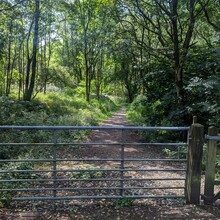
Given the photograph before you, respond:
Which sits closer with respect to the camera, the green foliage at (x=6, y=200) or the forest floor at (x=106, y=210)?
the forest floor at (x=106, y=210)

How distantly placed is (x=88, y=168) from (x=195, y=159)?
2.80 meters

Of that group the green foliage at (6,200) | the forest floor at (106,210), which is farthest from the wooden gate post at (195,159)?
the green foliage at (6,200)

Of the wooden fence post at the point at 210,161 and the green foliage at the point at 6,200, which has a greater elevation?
the wooden fence post at the point at 210,161

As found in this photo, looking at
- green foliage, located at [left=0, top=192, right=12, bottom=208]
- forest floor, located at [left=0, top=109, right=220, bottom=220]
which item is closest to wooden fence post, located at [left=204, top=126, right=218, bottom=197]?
forest floor, located at [left=0, top=109, right=220, bottom=220]

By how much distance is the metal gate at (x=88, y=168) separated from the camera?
3.98m

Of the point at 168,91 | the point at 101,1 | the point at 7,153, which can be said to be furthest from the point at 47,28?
the point at 7,153

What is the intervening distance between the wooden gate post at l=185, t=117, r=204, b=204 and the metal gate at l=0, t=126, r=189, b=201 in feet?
0.35

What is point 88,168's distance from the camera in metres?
5.87

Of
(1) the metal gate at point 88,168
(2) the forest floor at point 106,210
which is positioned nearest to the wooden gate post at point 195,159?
(1) the metal gate at point 88,168

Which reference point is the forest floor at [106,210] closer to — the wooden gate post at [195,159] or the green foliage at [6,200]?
the green foliage at [6,200]

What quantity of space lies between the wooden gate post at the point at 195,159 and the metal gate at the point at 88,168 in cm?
11

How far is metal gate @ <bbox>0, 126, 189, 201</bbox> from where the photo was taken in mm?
3980

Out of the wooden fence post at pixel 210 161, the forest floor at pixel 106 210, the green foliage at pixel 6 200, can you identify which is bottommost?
the forest floor at pixel 106 210

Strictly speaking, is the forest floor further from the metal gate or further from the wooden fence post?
the wooden fence post
